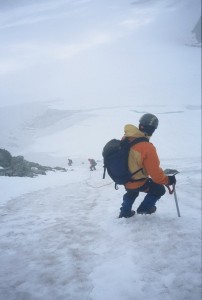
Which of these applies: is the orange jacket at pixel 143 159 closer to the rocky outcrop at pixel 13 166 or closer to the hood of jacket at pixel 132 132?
the hood of jacket at pixel 132 132

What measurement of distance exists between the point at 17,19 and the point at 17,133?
9.30 feet

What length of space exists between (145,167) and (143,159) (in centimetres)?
14

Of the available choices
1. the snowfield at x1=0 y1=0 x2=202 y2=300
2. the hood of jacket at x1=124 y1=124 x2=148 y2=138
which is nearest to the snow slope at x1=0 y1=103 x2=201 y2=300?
the snowfield at x1=0 y1=0 x2=202 y2=300

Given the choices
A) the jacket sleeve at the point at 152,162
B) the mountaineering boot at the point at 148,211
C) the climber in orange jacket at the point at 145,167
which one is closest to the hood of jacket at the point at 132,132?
the climber in orange jacket at the point at 145,167

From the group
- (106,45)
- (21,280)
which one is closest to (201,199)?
(21,280)

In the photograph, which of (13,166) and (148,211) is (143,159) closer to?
(148,211)

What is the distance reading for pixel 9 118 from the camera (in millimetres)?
6660

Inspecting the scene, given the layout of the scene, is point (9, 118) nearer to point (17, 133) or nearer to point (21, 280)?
point (17, 133)

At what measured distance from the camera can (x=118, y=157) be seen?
4.15m

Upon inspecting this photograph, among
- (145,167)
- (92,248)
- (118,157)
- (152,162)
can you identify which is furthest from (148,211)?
(92,248)

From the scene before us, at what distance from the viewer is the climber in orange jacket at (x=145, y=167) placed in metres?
4.08

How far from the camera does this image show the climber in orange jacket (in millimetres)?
4078

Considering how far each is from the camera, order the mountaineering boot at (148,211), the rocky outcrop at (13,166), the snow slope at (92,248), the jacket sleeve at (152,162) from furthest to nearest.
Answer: the rocky outcrop at (13,166) → the mountaineering boot at (148,211) → the jacket sleeve at (152,162) → the snow slope at (92,248)

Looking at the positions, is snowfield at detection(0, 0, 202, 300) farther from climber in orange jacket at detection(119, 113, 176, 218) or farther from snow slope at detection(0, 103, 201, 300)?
climber in orange jacket at detection(119, 113, 176, 218)
